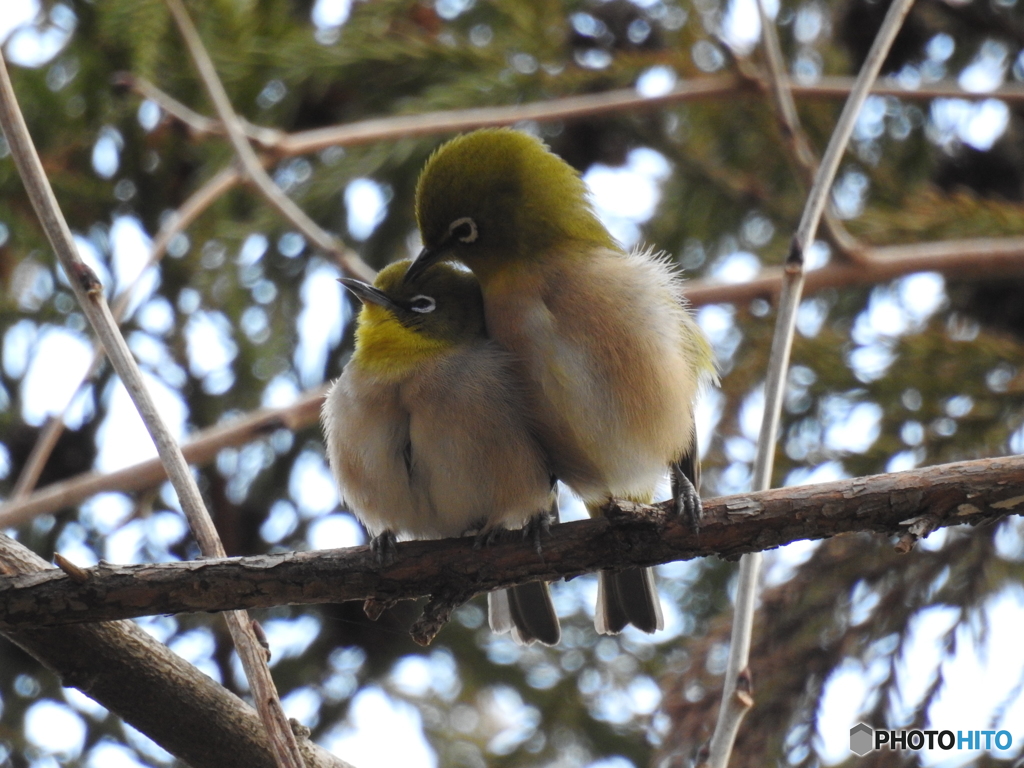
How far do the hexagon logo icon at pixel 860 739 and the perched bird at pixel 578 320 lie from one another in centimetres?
76

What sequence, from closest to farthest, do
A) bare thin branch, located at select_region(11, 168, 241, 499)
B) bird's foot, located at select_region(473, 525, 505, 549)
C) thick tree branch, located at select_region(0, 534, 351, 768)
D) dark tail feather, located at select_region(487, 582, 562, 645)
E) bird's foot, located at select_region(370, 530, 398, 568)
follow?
thick tree branch, located at select_region(0, 534, 351, 768) < bird's foot, located at select_region(370, 530, 398, 568) < bird's foot, located at select_region(473, 525, 505, 549) < bare thin branch, located at select_region(11, 168, 241, 499) < dark tail feather, located at select_region(487, 582, 562, 645)

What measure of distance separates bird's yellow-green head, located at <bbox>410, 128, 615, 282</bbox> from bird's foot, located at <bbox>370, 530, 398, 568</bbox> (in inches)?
43.8

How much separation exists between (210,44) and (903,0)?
2.89m

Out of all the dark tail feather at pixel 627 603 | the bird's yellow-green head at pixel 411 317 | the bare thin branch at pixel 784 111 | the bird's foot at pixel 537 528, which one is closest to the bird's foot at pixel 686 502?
the bird's foot at pixel 537 528

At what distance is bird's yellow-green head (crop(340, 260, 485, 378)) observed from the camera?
3742 millimetres

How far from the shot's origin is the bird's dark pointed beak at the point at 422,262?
3.95 meters

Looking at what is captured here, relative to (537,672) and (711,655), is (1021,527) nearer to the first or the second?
(711,655)

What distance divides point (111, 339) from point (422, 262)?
5.01ft

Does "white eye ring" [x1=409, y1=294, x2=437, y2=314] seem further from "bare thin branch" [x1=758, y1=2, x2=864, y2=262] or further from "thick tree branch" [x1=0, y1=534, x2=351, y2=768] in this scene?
"thick tree branch" [x1=0, y1=534, x2=351, y2=768]

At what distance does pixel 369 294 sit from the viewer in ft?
12.8

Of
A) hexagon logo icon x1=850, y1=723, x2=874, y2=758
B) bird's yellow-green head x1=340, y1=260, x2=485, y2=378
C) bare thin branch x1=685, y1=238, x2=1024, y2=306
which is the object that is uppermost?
bare thin branch x1=685, y1=238, x2=1024, y2=306

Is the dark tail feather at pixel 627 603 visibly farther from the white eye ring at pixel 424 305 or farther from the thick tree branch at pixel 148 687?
the thick tree branch at pixel 148 687

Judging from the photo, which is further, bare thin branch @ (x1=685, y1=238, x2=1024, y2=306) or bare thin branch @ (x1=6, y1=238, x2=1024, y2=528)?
bare thin branch @ (x1=685, y1=238, x2=1024, y2=306)

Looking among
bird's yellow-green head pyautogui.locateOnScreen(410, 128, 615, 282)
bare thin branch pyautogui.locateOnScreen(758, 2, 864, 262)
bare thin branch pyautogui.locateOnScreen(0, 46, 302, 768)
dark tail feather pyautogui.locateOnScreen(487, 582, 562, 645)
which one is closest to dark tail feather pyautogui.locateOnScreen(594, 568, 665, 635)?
dark tail feather pyautogui.locateOnScreen(487, 582, 562, 645)
